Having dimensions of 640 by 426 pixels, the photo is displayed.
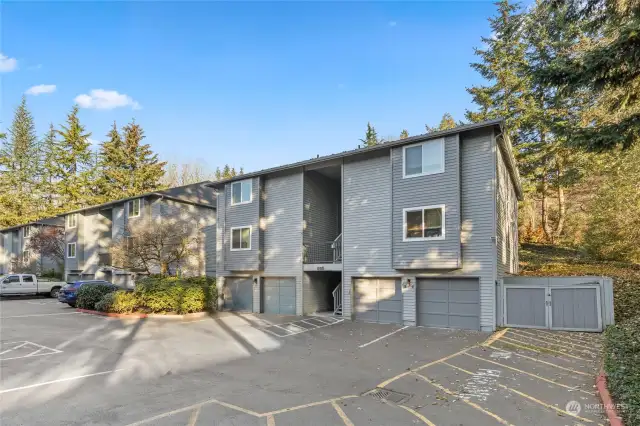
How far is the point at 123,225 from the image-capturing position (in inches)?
1051

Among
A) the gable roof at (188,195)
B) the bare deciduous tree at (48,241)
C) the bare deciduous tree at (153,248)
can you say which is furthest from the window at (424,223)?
the bare deciduous tree at (48,241)

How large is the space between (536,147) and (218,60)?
22414 mm

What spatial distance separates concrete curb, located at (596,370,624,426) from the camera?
5.07 meters

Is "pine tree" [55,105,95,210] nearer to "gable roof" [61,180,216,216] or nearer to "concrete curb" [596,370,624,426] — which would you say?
"gable roof" [61,180,216,216]

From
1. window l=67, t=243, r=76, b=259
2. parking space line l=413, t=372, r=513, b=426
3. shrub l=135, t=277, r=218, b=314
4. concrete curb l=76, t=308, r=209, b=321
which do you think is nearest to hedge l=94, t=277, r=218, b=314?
shrub l=135, t=277, r=218, b=314

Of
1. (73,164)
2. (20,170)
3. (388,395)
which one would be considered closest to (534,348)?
(388,395)

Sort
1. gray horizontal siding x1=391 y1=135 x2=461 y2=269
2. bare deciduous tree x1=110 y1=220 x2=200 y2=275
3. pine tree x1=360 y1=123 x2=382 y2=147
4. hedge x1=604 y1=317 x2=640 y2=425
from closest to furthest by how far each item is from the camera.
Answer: hedge x1=604 y1=317 x2=640 y2=425, gray horizontal siding x1=391 y1=135 x2=461 y2=269, bare deciduous tree x1=110 y1=220 x2=200 y2=275, pine tree x1=360 y1=123 x2=382 y2=147

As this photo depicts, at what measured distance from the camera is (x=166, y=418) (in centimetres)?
569

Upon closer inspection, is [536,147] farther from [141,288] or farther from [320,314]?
[141,288]

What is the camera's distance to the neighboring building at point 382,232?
42.4ft

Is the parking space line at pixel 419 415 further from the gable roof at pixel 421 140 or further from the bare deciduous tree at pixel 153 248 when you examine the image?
the bare deciduous tree at pixel 153 248

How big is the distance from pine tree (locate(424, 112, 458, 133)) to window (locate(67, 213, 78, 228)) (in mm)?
33482

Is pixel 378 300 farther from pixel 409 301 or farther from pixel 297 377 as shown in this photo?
pixel 297 377

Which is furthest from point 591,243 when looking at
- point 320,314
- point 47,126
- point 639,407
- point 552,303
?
point 47,126
